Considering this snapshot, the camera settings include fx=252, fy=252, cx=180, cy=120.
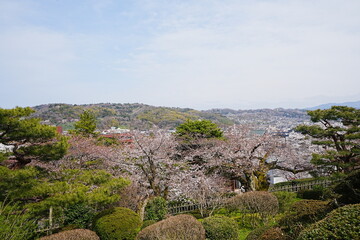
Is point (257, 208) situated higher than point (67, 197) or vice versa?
point (67, 197)

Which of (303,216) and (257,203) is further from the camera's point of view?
(257,203)

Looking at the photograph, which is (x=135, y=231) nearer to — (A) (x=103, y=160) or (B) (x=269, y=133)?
(A) (x=103, y=160)

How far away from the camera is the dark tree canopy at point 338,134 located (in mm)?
12422

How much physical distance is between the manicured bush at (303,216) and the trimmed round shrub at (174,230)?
230 cm

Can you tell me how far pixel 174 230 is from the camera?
639 cm

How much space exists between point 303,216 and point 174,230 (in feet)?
10.1

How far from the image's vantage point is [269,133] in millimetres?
15805

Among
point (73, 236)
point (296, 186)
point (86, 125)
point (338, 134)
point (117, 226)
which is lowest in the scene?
point (296, 186)

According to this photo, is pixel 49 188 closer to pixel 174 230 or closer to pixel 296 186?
pixel 174 230

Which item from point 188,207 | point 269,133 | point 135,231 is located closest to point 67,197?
point 135,231

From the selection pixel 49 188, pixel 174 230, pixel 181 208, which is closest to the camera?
pixel 174 230

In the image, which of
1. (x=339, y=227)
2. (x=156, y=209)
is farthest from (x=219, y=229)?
(x=339, y=227)

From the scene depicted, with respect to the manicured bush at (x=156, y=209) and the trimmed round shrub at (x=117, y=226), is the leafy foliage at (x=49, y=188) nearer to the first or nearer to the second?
the trimmed round shrub at (x=117, y=226)

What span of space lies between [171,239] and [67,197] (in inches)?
126
